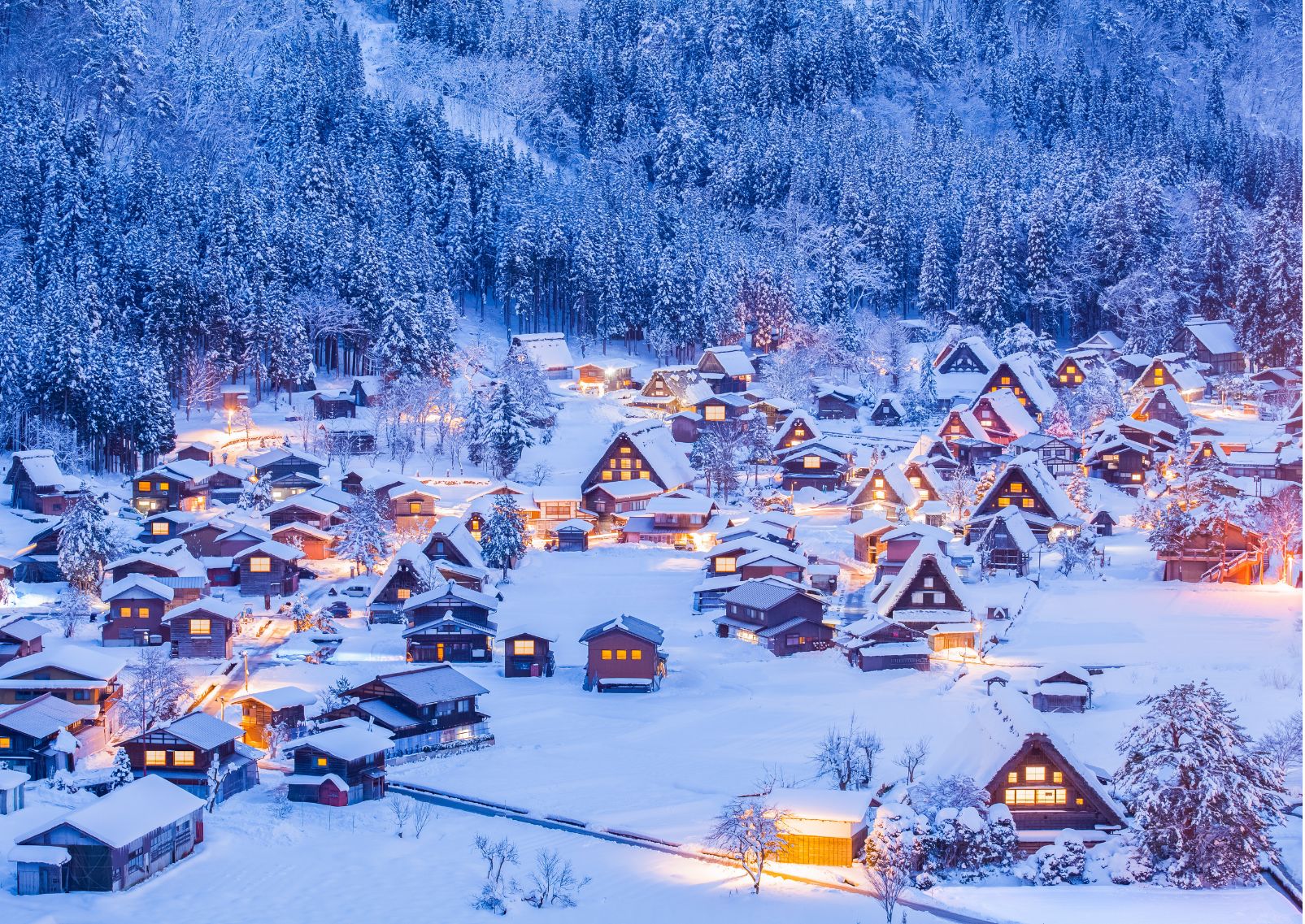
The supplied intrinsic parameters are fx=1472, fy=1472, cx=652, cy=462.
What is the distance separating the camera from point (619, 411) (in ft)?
246

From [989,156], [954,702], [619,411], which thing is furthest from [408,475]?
[989,156]

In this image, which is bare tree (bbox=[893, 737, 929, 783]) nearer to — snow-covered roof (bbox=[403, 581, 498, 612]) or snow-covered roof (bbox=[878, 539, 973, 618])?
snow-covered roof (bbox=[878, 539, 973, 618])

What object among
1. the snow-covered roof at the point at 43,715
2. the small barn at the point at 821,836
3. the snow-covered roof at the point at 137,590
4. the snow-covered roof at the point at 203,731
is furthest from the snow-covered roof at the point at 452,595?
the small barn at the point at 821,836

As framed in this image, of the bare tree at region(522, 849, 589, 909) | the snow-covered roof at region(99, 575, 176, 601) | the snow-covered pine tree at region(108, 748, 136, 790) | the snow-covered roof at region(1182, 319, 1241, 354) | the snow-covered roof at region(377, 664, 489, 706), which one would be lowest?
the bare tree at region(522, 849, 589, 909)

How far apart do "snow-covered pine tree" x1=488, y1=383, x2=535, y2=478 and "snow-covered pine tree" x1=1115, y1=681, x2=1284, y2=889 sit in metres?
38.9

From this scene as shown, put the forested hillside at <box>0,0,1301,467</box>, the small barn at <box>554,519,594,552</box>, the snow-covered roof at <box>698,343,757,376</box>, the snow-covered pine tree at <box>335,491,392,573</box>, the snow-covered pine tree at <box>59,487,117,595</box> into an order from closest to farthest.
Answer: the snow-covered pine tree at <box>59,487,117,595</box>
the snow-covered pine tree at <box>335,491,392,573</box>
the small barn at <box>554,519,594,552</box>
the forested hillside at <box>0,0,1301,467</box>
the snow-covered roof at <box>698,343,757,376</box>

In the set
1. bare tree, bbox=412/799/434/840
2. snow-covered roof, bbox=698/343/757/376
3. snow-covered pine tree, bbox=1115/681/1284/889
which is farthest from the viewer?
snow-covered roof, bbox=698/343/757/376

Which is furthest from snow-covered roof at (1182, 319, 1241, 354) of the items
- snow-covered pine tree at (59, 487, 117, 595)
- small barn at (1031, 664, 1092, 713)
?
snow-covered pine tree at (59, 487, 117, 595)

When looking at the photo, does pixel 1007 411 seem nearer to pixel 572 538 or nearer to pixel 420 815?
pixel 572 538

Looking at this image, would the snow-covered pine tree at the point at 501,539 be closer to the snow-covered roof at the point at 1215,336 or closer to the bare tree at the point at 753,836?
the bare tree at the point at 753,836

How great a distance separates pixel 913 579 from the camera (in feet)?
144

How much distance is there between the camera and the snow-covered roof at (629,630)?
134 ft

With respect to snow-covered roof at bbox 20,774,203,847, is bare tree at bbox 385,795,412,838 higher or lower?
lower

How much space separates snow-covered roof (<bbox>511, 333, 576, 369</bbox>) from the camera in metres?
79.8
